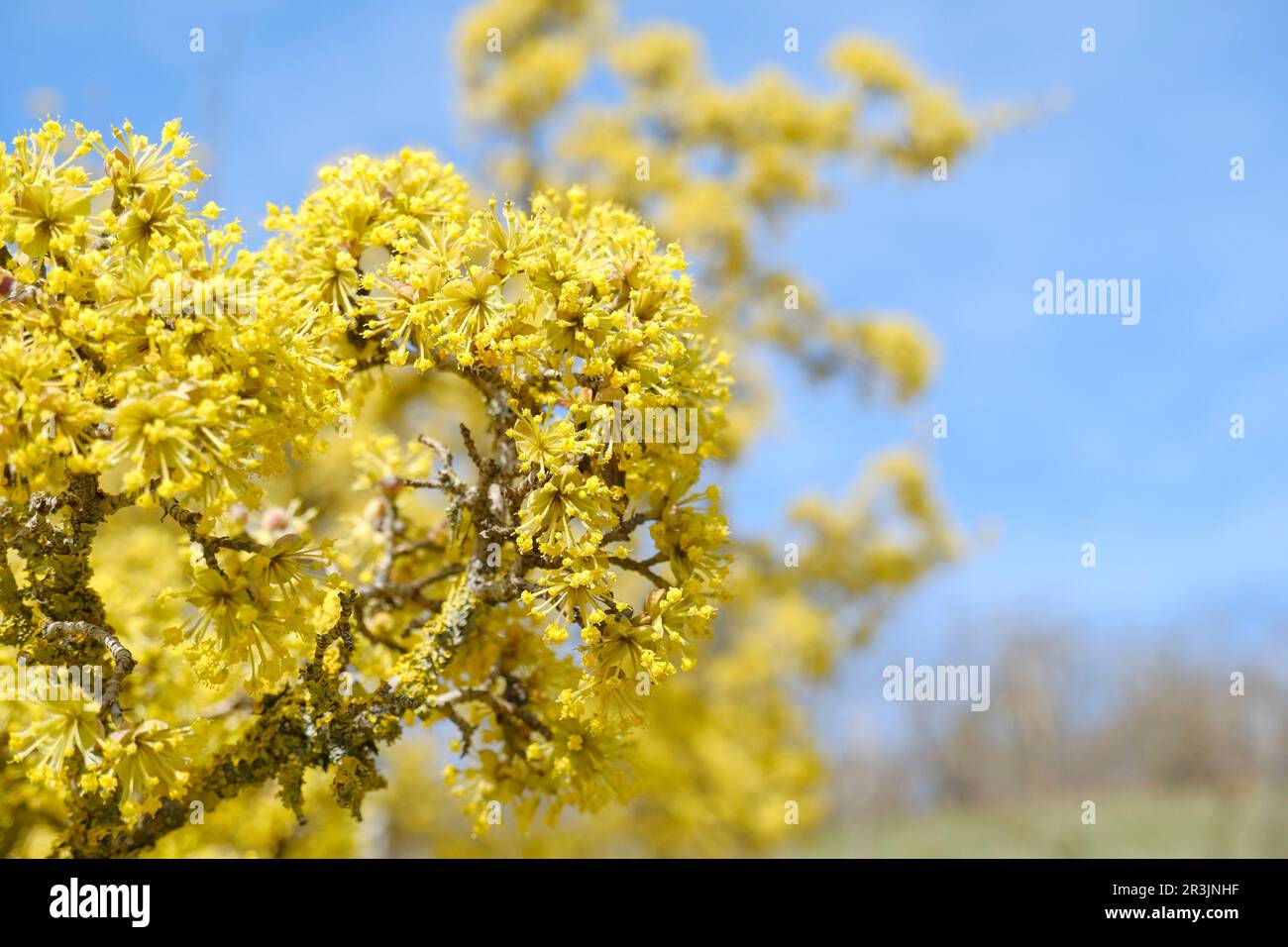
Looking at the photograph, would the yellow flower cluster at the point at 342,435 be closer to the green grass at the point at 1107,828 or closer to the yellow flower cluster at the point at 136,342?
the yellow flower cluster at the point at 136,342

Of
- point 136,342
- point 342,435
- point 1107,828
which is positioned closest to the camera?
point 136,342

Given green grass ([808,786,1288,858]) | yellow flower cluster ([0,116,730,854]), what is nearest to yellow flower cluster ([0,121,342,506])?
yellow flower cluster ([0,116,730,854])

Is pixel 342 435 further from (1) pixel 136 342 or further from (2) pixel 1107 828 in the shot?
(2) pixel 1107 828

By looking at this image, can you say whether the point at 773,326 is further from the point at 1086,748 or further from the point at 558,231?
the point at 1086,748

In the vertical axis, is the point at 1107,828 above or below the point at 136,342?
below

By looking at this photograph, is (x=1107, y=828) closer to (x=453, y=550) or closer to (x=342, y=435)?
(x=453, y=550)

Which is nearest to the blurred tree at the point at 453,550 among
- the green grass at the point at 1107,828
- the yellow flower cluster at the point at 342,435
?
the yellow flower cluster at the point at 342,435

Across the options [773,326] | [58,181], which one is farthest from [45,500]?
[773,326]

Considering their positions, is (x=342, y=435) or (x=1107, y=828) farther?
(x=1107, y=828)

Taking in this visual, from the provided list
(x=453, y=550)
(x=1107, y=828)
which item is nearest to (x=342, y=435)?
(x=453, y=550)

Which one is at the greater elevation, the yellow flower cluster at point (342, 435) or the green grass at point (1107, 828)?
the yellow flower cluster at point (342, 435)

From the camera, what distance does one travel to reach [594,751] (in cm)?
260

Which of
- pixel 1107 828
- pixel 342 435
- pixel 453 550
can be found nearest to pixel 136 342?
pixel 342 435

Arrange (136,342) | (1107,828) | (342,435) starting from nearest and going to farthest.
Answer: (136,342)
(342,435)
(1107,828)
